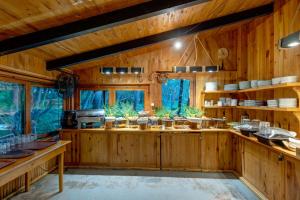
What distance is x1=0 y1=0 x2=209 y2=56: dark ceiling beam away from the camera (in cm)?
273

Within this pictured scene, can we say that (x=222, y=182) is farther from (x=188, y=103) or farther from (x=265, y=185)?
(x=188, y=103)

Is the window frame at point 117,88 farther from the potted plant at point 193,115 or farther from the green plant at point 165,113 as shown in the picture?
the potted plant at point 193,115

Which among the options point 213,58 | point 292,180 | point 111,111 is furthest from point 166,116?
point 292,180

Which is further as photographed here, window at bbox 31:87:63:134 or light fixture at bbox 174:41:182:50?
light fixture at bbox 174:41:182:50

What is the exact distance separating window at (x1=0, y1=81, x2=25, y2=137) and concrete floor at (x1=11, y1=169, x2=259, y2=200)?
1007 millimetres

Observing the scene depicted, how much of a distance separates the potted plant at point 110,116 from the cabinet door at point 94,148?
0.72 feet

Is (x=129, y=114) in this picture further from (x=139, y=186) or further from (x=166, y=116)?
(x=139, y=186)

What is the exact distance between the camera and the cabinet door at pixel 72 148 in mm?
4602

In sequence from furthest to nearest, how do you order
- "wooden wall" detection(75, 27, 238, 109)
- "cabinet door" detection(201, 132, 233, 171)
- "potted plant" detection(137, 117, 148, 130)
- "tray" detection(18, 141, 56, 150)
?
"wooden wall" detection(75, 27, 238, 109)
"potted plant" detection(137, 117, 148, 130)
"cabinet door" detection(201, 132, 233, 171)
"tray" detection(18, 141, 56, 150)

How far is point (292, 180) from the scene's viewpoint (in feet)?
9.05

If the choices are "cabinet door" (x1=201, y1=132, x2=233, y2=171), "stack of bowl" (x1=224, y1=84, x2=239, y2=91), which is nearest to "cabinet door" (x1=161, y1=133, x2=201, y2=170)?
"cabinet door" (x1=201, y1=132, x2=233, y2=171)

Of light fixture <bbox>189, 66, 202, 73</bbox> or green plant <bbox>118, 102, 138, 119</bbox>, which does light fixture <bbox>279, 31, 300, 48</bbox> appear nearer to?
light fixture <bbox>189, 66, 202, 73</bbox>

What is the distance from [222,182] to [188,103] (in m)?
1.86

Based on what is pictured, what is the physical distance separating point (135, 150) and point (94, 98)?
65.7 inches
